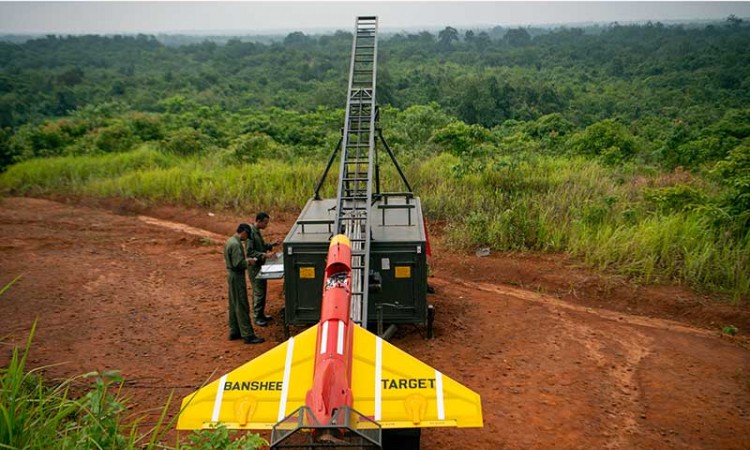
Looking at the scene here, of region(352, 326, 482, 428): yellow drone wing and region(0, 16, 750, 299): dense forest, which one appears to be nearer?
region(352, 326, 482, 428): yellow drone wing

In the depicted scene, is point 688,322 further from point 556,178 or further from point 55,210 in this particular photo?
point 55,210

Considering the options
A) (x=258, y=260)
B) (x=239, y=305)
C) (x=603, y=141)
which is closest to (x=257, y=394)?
(x=239, y=305)

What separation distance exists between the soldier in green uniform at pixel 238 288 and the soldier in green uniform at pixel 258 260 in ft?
1.28

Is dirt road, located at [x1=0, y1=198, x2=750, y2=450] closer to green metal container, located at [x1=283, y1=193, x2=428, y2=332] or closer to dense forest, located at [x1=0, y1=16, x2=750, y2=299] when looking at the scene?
green metal container, located at [x1=283, y1=193, x2=428, y2=332]

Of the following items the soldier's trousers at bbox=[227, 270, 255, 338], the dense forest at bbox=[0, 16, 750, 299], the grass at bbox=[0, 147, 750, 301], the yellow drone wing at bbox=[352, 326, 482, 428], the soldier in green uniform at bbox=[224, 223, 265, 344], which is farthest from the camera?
the dense forest at bbox=[0, 16, 750, 299]

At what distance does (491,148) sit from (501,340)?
346 inches

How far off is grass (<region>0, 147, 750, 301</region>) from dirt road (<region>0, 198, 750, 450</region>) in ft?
1.83

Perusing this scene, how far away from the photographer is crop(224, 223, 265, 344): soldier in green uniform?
779 centimetres

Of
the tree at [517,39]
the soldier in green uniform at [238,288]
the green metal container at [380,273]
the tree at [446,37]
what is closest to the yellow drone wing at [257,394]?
the green metal container at [380,273]

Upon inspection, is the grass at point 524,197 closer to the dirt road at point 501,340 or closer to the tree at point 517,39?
the dirt road at point 501,340

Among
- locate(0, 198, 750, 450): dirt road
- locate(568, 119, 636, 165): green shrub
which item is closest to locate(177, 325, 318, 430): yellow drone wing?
locate(0, 198, 750, 450): dirt road

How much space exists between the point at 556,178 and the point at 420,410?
964 cm

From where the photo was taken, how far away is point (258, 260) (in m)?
8.32

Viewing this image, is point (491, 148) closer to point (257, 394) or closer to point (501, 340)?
point (501, 340)
